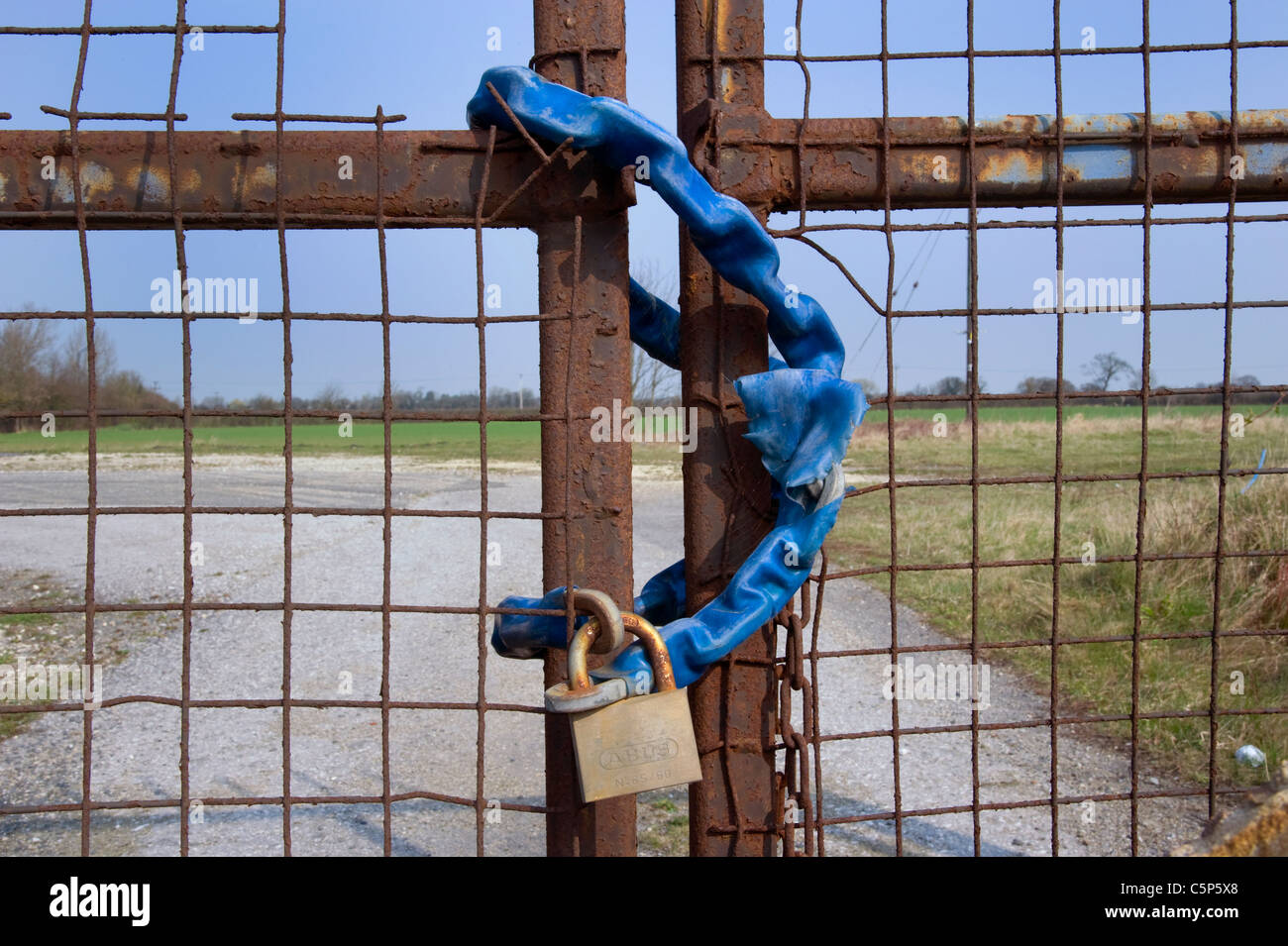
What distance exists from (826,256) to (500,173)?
25.3 inches

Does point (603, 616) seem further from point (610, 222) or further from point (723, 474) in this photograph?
point (610, 222)

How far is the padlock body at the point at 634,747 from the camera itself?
1.45m

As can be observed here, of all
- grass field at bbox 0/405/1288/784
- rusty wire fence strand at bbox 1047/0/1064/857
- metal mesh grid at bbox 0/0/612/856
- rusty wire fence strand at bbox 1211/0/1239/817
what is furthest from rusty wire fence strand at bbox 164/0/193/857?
rusty wire fence strand at bbox 1211/0/1239/817

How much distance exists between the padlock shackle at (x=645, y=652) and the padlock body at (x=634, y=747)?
0.04m

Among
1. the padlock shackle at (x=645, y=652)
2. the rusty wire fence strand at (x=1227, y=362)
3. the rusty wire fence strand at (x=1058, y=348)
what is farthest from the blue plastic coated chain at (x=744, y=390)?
the rusty wire fence strand at (x=1227, y=362)

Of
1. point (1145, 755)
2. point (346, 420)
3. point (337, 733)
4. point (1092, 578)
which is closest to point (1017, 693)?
point (1145, 755)

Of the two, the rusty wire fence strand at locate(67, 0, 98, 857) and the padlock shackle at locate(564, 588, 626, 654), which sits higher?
the rusty wire fence strand at locate(67, 0, 98, 857)

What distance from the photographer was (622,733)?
147cm

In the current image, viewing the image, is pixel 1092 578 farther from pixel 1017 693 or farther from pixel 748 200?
pixel 748 200

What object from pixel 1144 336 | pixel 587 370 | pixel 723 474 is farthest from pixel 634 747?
pixel 1144 336

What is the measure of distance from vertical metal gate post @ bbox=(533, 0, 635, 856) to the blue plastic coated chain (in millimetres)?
113

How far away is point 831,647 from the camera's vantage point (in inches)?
241

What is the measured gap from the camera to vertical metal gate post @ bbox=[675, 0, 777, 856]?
175cm

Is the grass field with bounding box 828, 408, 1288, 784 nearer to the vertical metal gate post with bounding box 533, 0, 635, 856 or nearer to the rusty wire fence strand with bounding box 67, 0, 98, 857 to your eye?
the vertical metal gate post with bounding box 533, 0, 635, 856
